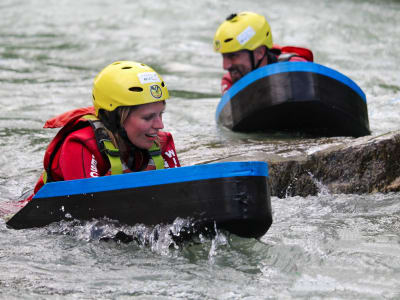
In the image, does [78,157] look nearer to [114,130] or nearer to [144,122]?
[114,130]

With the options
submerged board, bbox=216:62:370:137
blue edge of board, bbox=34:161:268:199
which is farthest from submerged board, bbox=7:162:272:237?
submerged board, bbox=216:62:370:137

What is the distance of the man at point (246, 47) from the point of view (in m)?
7.72

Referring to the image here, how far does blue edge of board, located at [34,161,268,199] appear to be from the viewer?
4.12 meters

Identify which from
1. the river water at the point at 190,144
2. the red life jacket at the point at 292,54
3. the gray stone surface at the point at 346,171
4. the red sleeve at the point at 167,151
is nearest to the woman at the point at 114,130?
the red sleeve at the point at 167,151

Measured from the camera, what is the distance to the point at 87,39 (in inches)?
522

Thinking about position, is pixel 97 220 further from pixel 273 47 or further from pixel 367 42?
pixel 367 42

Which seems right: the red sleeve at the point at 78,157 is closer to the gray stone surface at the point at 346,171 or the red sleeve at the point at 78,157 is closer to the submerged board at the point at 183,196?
the submerged board at the point at 183,196

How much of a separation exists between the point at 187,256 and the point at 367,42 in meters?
9.36

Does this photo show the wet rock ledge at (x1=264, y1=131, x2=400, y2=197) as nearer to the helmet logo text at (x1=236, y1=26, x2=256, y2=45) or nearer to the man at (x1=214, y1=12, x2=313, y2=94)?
the man at (x1=214, y1=12, x2=313, y2=94)

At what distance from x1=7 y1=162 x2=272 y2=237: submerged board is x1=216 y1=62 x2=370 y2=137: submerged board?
2.85m

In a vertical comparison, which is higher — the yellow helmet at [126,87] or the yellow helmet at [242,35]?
the yellow helmet at [126,87]

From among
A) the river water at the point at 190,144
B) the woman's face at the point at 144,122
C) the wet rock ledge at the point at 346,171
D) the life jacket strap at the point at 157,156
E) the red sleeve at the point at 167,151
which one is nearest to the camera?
the river water at the point at 190,144

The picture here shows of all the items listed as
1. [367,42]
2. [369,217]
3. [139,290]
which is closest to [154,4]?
[367,42]

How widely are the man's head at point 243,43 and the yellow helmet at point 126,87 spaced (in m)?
3.08
